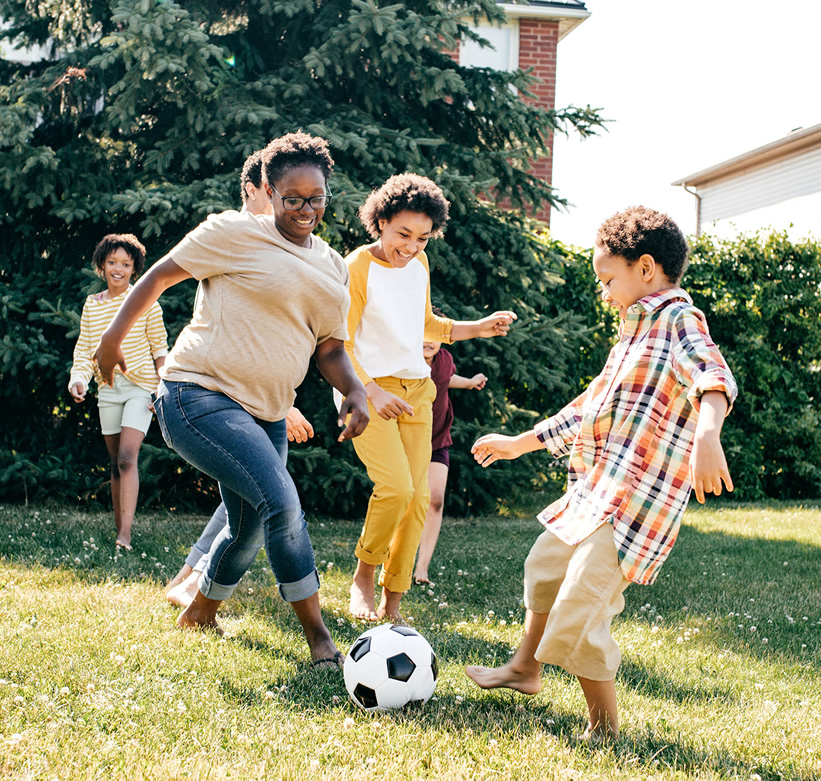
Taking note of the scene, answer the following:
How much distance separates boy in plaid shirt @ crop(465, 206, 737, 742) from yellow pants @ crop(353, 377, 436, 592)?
144cm

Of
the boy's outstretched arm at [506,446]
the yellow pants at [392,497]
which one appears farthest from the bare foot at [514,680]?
the yellow pants at [392,497]

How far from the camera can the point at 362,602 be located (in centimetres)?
477

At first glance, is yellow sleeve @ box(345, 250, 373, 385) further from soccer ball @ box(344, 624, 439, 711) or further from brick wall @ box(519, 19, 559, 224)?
brick wall @ box(519, 19, 559, 224)

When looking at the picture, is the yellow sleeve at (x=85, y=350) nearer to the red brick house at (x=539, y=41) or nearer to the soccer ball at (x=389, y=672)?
the soccer ball at (x=389, y=672)

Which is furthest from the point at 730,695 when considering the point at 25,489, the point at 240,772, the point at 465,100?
the point at 465,100

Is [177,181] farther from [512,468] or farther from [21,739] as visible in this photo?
[21,739]

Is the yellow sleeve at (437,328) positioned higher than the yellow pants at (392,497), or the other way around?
the yellow sleeve at (437,328)

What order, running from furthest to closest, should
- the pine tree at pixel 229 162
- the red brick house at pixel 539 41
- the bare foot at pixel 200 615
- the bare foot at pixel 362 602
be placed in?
1. the red brick house at pixel 539 41
2. the pine tree at pixel 229 162
3. the bare foot at pixel 362 602
4. the bare foot at pixel 200 615

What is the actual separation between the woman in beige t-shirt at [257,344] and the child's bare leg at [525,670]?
0.69 m

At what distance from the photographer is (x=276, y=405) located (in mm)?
3781

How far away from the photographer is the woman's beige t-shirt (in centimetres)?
356

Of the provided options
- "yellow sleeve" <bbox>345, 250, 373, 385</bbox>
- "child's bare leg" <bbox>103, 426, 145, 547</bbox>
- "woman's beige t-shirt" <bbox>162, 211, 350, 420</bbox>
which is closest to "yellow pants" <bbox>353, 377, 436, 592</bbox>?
"yellow sleeve" <bbox>345, 250, 373, 385</bbox>

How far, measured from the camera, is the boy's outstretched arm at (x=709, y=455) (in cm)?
259

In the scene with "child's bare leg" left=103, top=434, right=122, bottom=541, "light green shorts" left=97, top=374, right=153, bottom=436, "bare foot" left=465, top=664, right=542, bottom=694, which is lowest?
"bare foot" left=465, top=664, right=542, bottom=694
